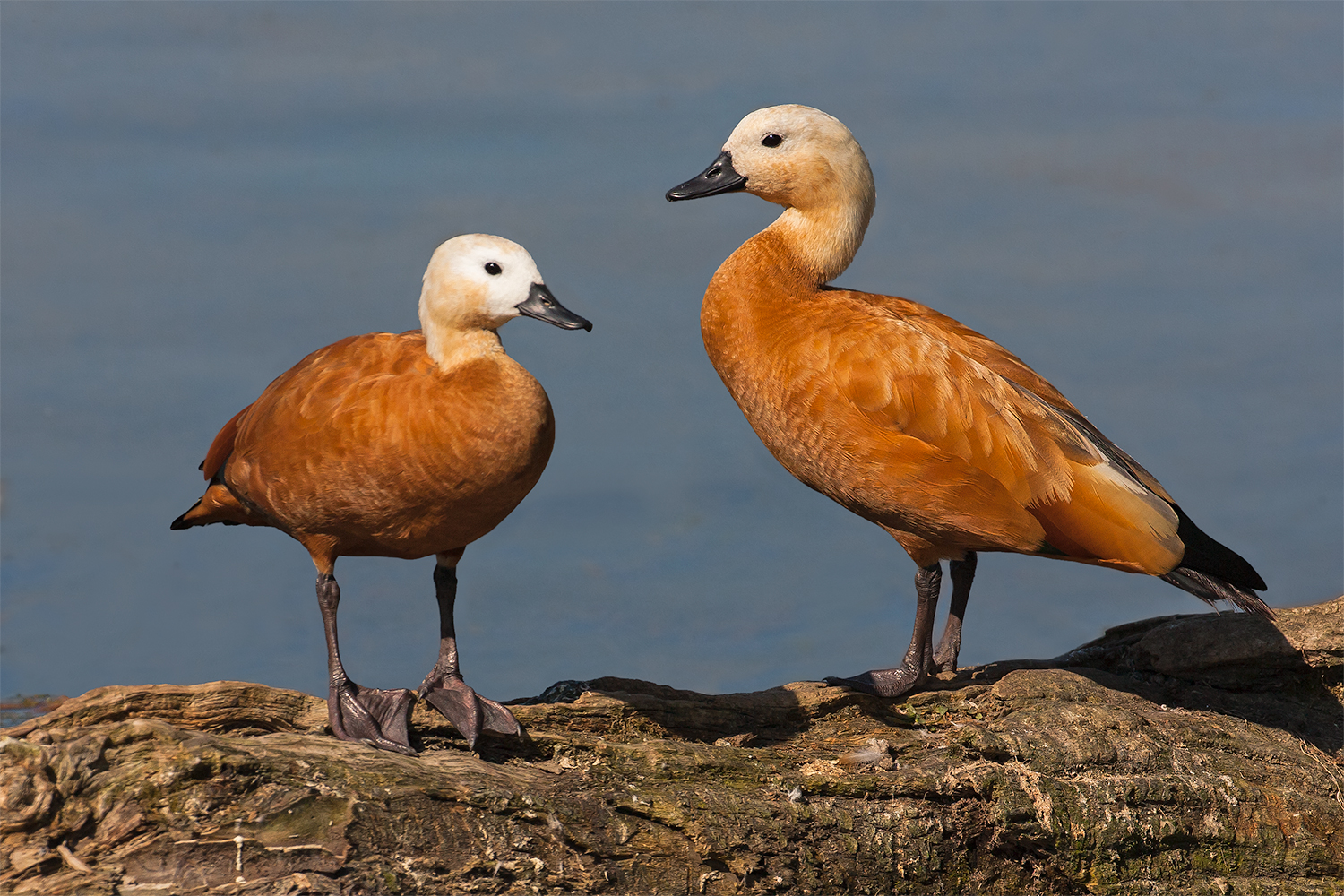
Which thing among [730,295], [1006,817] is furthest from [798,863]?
[730,295]

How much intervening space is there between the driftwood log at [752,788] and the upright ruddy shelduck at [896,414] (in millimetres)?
708

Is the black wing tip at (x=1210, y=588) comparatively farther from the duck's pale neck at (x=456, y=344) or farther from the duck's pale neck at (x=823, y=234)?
the duck's pale neck at (x=456, y=344)

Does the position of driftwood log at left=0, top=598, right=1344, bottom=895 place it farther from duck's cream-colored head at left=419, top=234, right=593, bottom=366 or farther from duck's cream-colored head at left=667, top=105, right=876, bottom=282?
duck's cream-colored head at left=667, top=105, right=876, bottom=282

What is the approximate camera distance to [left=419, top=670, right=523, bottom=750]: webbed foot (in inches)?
198

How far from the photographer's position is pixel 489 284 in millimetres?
5109

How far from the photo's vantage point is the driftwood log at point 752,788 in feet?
13.1

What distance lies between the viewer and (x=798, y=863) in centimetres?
497

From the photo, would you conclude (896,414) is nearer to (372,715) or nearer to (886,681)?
(886,681)

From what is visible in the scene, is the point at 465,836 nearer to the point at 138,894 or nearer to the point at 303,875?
the point at 303,875

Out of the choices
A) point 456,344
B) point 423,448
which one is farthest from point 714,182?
point 423,448

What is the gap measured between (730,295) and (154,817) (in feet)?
11.8

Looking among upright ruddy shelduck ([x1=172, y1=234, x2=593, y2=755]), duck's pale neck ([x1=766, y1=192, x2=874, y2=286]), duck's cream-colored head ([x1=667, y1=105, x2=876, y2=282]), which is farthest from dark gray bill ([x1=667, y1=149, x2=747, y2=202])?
upright ruddy shelduck ([x1=172, y1=234, x2=593, y2=755])

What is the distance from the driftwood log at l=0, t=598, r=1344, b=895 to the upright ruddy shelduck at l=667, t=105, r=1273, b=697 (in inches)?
27.9

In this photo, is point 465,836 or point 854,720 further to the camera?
point 854,720
